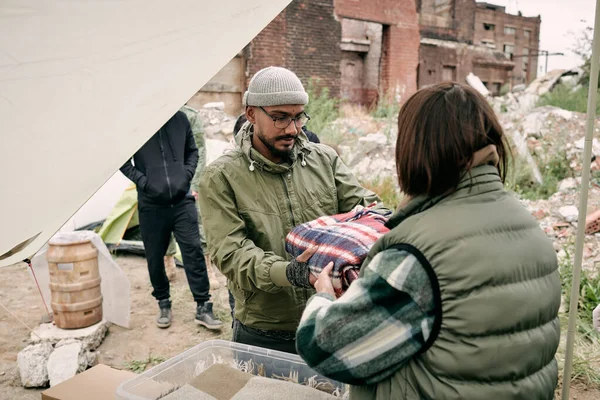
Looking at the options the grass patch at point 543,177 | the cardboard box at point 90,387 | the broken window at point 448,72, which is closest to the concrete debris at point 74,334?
the cardboard box at point 90,387

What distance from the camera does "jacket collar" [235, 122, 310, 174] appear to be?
1.94 meters

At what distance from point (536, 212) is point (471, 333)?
19.5 ft

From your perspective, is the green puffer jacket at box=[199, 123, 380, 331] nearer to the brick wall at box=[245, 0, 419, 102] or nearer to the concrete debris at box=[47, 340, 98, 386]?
the concrete debris at box=[47, 340, 98, 386]

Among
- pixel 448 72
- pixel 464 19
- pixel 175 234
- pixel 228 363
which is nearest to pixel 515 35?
pixel 464 19

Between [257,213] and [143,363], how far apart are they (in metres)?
2.35

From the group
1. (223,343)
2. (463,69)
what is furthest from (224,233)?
(463,69)

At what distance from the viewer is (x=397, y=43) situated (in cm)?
1367

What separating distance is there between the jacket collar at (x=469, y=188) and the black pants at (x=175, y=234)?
10.1ft

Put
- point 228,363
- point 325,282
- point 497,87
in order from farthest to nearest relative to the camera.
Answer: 1. point 497,87
2. point 228,363
3. point 325,282

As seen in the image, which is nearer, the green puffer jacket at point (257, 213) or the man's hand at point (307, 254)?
the man's hand at point (307, 254)

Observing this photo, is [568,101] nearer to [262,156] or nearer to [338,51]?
[338,51]

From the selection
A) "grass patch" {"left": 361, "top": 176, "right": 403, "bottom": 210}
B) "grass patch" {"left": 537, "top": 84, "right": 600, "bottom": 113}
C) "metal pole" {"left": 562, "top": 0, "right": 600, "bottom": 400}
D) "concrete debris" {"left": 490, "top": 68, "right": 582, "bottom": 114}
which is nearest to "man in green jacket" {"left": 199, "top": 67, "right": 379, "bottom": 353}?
"metal pole" {"left": 562, "top": 0, "right": 600, "bottom": 400}

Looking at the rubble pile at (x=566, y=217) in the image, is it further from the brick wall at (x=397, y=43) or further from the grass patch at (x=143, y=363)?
the brick wall at (x=397, y=43)

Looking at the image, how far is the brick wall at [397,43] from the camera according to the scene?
13.0 meters
